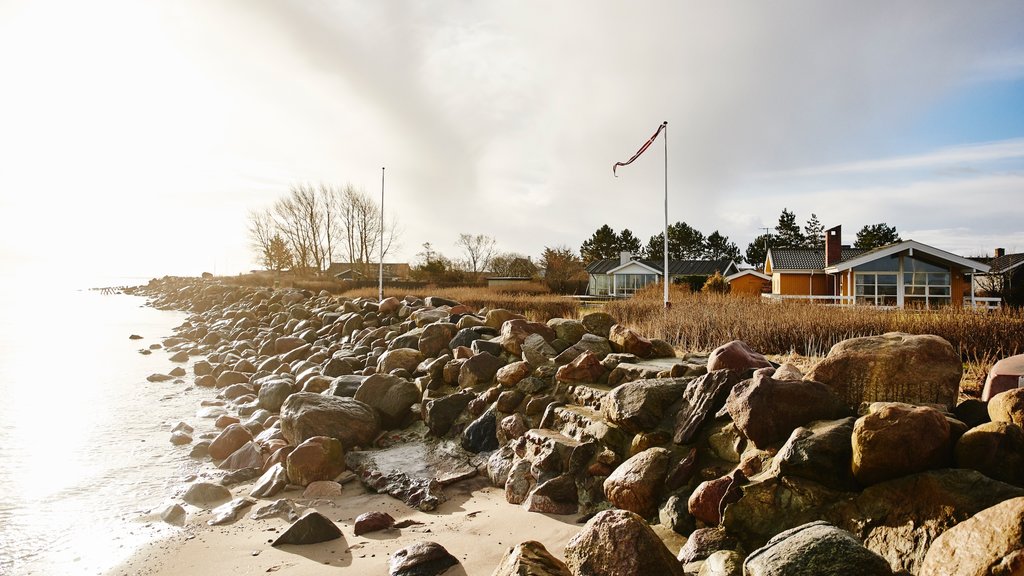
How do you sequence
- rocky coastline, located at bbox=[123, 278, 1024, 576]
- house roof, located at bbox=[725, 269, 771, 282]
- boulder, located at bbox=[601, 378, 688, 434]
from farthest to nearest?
house roof, located at bbox=[725, 269, 771, 282], boulder, located at bbox=[601, 378, 688, 434], rocky coastline, located at bbox=[123, 278, 1024, 576]

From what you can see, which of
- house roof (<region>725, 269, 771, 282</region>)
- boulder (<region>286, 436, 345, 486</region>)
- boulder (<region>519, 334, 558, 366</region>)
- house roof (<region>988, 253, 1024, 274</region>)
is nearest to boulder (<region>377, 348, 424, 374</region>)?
boulder (<region>519, 334, 558, 366</region>)

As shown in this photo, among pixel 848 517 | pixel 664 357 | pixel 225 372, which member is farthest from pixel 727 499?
pixel 225 372

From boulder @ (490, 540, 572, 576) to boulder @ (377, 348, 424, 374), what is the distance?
5.57 meters

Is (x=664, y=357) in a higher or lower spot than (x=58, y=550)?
higher

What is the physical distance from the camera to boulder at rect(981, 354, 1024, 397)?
3.57m

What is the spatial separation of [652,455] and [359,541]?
2245mm

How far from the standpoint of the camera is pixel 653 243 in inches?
2621

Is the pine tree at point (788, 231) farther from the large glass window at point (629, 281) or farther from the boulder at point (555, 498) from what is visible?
the boulder at point (555, 498)

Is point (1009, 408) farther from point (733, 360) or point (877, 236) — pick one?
point (877, 236)

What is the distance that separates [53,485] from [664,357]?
7114mm

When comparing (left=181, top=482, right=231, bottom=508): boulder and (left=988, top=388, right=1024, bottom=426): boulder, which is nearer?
(left=988, top=388, right=1024, bottom=426): boulder

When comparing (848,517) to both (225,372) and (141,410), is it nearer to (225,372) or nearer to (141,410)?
(141,410)

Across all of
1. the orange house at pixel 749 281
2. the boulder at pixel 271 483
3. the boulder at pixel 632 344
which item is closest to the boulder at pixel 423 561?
the boulder at pixel 271 483

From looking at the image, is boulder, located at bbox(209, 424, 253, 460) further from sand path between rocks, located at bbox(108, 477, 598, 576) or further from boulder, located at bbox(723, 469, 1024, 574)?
boulder, located at bbox(723, 469, 1024, 574)
